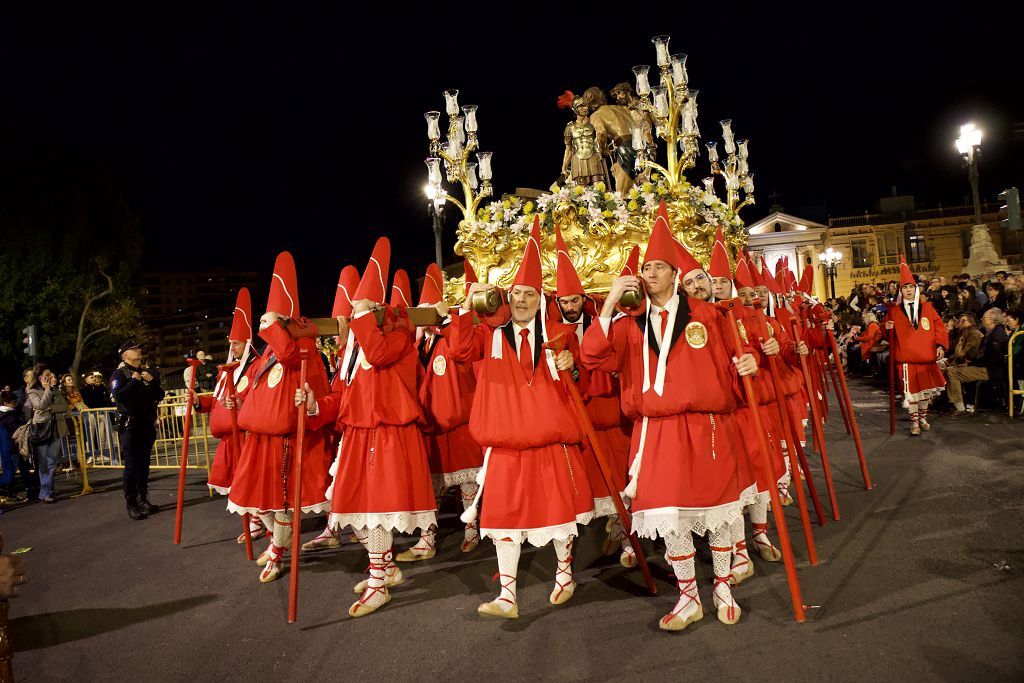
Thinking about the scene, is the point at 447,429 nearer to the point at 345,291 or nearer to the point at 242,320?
the point at 345,291

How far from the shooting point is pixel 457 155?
9.45 m

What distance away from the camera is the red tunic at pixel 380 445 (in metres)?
4.20

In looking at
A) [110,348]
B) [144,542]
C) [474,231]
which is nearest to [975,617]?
[144,542]

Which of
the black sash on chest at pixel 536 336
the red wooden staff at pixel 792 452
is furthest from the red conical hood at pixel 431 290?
the red wooden staff at pixel 792 452

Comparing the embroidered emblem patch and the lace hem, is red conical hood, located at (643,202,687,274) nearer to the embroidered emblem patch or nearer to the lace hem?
the embroidered emblem patch

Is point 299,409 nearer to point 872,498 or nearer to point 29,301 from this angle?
point 872,498

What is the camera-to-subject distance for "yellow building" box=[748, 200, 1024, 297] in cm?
4278

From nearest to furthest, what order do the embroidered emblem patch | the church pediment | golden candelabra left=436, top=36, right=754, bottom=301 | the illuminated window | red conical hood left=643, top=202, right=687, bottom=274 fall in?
1. the embroidered emblem patch
2. red conical hood left=643, top=202, right=687, bottom=274
3. golden candelabra left=436, top=36, right=754, bottom=301
4. the illuminated window
5. the church pediment

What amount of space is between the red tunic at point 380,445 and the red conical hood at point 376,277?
0.20 metres

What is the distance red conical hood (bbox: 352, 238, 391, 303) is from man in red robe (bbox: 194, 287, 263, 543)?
1455mm

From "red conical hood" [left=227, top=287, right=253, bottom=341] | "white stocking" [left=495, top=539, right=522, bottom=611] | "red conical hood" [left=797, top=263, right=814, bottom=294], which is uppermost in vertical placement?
"red conical hood" [left=797, top=263, right=814, bottom=294]

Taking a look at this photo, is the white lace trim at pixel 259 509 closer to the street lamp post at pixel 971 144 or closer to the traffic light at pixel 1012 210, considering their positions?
the traffic light at pixel 1012 210

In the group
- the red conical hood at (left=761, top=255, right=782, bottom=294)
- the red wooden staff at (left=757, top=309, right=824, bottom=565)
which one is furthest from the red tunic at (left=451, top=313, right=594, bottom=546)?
the red conical hood at (left=761, top=255, right=782, bottom=294)

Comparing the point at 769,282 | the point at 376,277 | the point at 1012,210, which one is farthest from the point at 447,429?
the point at 1012,210
